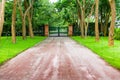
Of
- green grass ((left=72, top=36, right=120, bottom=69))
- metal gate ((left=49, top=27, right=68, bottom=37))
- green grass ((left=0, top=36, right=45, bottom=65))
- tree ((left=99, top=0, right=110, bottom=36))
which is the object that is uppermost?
tree ((left=99, top=0, right=110, bottom=36))

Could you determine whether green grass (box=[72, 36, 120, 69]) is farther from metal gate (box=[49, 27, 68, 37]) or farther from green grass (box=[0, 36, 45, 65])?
metal gate (box=[49, 27, 68, 37])

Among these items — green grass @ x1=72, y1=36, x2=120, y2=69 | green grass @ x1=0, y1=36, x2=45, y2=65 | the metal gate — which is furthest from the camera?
the metal gate

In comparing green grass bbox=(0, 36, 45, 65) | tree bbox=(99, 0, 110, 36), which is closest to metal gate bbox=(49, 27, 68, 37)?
tree bbox=(99, 0, 110, 36)

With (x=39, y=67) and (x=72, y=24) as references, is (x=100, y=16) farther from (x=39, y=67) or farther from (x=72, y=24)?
(x=39, y=67)

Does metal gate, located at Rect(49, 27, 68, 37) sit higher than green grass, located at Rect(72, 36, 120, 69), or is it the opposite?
metal gate, located at Rect(49, 27, 68, 37)

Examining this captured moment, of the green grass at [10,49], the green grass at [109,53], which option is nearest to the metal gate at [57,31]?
the green grass at [10,49]

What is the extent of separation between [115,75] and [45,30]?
49.9 meters

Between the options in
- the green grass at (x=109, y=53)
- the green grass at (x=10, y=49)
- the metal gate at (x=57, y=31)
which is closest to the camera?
the green grass at (x=109, y=53)

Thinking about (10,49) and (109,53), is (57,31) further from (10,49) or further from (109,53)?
(109,53)

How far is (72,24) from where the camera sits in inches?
2475

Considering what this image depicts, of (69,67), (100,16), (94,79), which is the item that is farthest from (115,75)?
(100,16)

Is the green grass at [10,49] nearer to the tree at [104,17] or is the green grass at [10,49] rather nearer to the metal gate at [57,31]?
the tree at [104,17]

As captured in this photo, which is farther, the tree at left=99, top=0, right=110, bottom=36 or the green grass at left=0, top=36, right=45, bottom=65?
the tree at left=99, top=0, right=110, bottom=36

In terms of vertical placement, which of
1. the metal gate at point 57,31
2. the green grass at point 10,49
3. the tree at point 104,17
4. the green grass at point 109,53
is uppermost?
the tree at point 104,17
